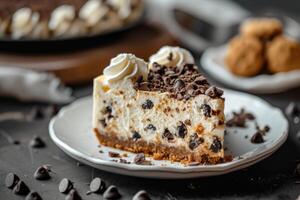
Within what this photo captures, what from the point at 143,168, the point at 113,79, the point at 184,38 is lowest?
the point at 184,38

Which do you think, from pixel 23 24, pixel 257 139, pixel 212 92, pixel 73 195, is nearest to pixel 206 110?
pixel 212 92

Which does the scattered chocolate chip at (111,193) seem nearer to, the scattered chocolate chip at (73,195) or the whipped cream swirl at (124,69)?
the scattered chocolate chip at (73,195)

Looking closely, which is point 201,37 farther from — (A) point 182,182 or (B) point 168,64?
(A) point 182,182

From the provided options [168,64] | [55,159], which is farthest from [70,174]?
[168,64]

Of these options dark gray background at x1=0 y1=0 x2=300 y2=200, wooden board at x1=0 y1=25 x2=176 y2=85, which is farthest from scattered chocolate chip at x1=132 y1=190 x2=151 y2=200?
wooden board at x1=0 y1=25 x2=176 y2=85

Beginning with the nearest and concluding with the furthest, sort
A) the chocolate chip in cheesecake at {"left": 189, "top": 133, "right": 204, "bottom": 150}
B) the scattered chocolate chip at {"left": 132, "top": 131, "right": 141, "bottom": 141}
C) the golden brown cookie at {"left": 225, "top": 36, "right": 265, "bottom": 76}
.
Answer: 1. the chocolate chip in cheesecake at {"left": 189, "top": 133, "right": 204, "bottom": 150}
2. the scattered chocolate chip at {"left": 132, "top": 131, "right": 141, "bottom": 141}
3. the golden brown cookie at {"left": 225, "top": 36, "right": 265, "bottom": 76}

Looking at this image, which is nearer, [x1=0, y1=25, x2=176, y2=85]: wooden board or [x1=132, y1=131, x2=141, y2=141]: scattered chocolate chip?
[x1=132, y1=131, x2=141, y2=141]: scattered chocolate chip

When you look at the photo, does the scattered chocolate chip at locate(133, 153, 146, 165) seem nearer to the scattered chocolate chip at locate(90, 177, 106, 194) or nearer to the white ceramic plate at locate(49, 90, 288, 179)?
the white ceramic plate at locate(49, 90, 288, 179)
